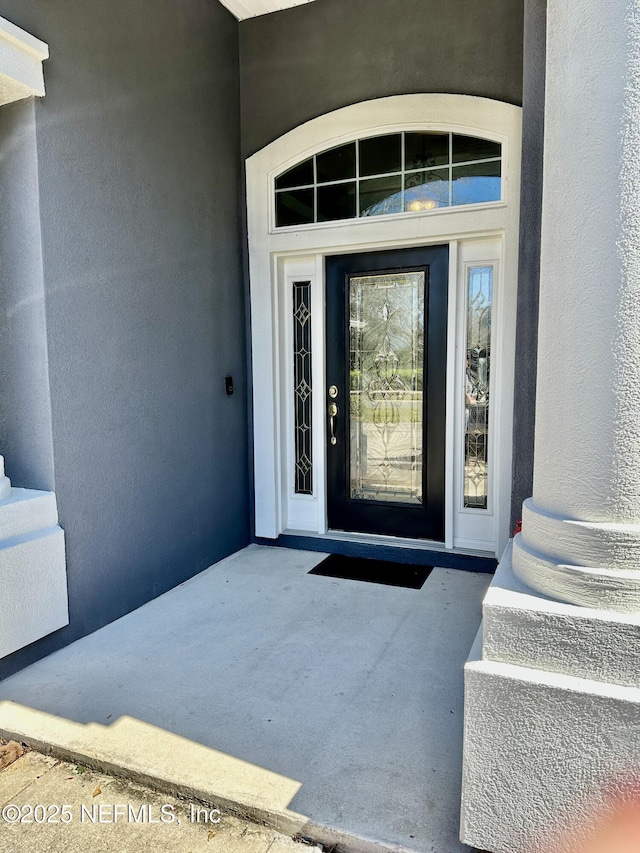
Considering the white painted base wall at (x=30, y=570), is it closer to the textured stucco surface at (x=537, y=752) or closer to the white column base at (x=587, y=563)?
the textured stucco surface at (x=537, y=752)

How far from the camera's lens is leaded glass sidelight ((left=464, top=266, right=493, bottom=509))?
362 cm

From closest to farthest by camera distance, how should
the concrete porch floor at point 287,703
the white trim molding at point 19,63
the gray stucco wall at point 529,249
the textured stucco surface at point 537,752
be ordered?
the textured stucco surface at point 537,752 < the concrete porch floor at point 287,703 < the white trim molding at point 19,63 < the gray stucco wall at point 529,249

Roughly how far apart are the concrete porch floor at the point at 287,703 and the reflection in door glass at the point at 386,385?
86cm

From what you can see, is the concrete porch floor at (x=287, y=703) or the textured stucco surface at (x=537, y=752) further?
the concrete porch floor at (x=287, y=703)

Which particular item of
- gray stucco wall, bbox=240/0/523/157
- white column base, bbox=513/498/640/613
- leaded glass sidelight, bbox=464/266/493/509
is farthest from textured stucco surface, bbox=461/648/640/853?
gray stucco wall, bbox=240/0/523/157

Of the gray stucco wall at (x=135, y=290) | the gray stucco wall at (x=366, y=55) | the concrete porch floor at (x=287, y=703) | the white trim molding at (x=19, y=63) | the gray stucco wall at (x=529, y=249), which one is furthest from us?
the gray stucco wall at (x=366, y=55)

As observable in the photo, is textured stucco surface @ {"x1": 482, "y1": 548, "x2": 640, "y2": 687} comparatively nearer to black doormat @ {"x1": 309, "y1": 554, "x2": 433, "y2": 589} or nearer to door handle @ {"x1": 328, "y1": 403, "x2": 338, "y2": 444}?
black doormat @ {"x1": 309, "y1": 554, "x2": 433, "y2": 589}

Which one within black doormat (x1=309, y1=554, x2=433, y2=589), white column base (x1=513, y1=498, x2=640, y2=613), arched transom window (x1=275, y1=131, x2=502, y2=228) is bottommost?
black doormat (x1=309, y1=554, x2=433, y2=589)

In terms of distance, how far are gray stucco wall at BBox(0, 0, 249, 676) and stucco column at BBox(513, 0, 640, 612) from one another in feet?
7.28

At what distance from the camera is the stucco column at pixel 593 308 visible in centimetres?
137

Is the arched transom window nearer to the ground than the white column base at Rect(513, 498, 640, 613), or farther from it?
farther from it

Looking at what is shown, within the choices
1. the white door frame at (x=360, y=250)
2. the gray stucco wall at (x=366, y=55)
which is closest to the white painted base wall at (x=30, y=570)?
the white door frame at (x=360, y=250)

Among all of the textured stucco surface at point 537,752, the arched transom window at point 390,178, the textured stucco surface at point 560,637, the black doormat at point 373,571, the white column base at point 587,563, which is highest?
the arched transom window at point 390,178

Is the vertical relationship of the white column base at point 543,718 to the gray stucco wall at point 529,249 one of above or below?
below
